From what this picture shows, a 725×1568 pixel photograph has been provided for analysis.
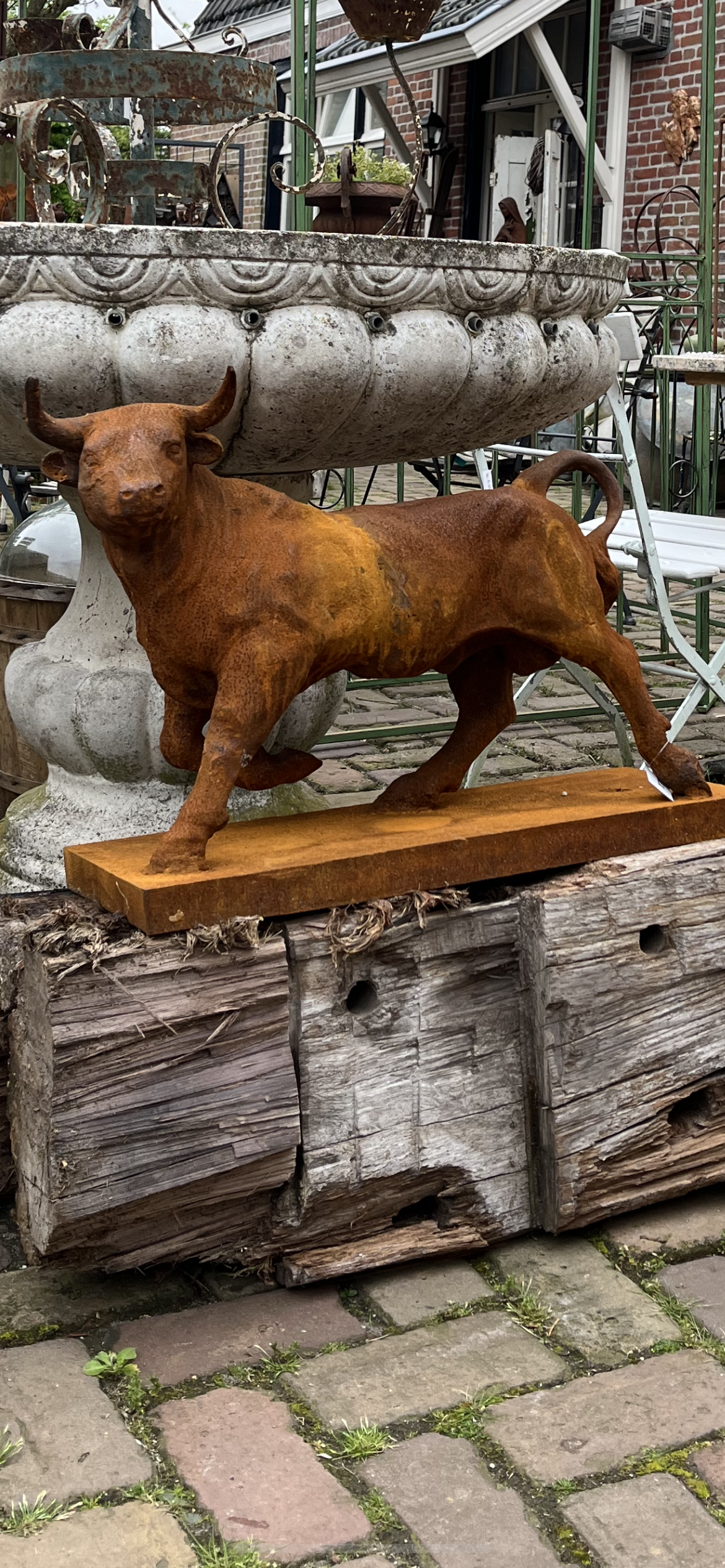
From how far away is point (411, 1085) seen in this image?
2238 mm

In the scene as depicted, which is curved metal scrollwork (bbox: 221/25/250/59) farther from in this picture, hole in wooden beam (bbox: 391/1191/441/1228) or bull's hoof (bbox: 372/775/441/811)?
hole in wooden beam (bbox: 391/1191/441/1228)

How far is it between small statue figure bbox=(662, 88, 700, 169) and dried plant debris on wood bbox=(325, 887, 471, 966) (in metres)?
8.68

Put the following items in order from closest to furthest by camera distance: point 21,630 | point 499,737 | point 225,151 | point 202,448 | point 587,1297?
point 202,448, point 587,1297, point 225,151, point 21,630, point 499,737

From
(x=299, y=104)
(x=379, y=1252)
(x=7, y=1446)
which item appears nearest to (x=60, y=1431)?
(x=7, y=1446)

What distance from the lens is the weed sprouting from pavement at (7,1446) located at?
1.80m

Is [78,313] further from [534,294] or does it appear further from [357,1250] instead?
[357,1250]

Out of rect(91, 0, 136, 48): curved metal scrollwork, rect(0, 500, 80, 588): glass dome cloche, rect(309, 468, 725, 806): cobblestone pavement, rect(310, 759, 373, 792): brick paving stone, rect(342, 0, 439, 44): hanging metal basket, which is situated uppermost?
rect(342, 0, 439, 44): hanging metal basket

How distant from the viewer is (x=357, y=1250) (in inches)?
87.6

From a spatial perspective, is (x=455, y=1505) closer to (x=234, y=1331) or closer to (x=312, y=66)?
(x=234, y=1331)

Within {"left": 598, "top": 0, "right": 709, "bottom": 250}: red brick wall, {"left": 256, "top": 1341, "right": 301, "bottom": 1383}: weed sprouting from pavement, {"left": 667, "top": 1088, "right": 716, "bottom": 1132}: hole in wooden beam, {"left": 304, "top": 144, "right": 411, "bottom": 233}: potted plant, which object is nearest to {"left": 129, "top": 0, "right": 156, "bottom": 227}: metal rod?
{"left": 304, "top": 144, "right": 411, "bottom": 233}: potted plant

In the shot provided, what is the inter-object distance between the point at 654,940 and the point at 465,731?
455mm

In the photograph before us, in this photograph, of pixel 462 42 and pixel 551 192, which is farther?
pixel 551 192

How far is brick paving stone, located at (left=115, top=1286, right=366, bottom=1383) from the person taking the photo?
2006 mm

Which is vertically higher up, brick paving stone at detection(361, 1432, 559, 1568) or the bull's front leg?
the bull's front leg
